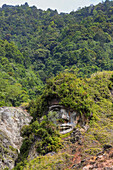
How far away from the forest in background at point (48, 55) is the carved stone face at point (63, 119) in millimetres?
18931

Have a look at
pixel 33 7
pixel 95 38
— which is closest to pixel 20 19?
pixel 33 7

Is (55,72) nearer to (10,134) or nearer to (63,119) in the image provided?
(10,134)

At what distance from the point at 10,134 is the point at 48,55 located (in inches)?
1552

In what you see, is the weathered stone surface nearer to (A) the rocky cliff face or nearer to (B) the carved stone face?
(B) the carved stone face

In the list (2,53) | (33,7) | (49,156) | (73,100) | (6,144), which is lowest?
(6,144)

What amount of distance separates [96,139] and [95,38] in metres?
45.9

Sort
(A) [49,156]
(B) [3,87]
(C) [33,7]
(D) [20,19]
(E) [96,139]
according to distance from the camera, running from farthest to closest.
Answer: (C) [33,7] < (D) [20,19] < (B) [3,87] < (E) [96,139] < (A) [49,156]

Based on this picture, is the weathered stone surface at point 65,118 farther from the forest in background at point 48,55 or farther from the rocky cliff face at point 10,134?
the forest in background at point 48,55

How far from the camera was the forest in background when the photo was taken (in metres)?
41.4

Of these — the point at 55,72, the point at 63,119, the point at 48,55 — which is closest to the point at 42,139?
the point at 63,119

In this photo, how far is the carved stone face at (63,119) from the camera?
1312cm

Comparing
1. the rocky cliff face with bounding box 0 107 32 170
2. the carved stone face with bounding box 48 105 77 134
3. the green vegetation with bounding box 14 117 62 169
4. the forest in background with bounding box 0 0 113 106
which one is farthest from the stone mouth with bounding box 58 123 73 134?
the forest in background with bounding box 0 0 113 106

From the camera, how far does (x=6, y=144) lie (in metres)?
18.8

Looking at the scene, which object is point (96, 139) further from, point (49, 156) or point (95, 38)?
point (95, 38)
